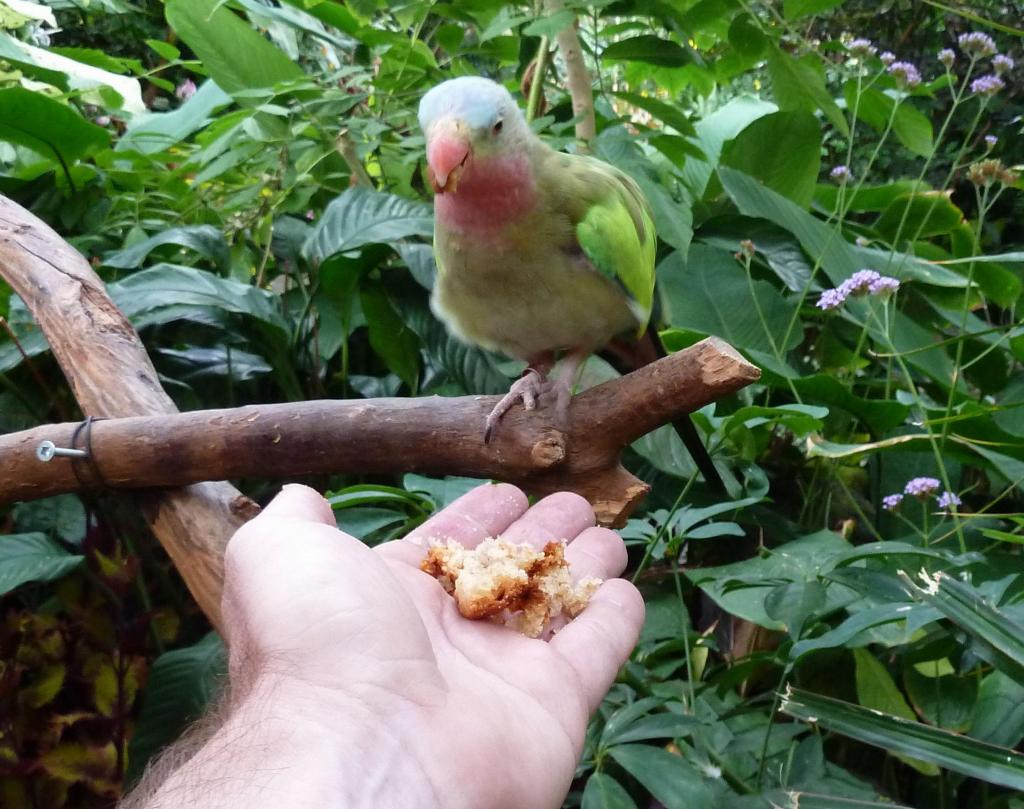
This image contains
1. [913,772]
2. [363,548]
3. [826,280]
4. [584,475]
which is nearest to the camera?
[363,548]

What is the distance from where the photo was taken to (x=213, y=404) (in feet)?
6.22

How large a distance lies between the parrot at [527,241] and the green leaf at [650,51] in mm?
586

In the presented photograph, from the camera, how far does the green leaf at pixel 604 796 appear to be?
3.03 feet

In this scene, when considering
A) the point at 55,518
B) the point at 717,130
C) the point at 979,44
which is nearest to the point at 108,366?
A: the point at 55,518

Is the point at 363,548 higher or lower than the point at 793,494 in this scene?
higher

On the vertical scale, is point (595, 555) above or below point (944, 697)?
above

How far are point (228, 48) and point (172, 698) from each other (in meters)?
1.62

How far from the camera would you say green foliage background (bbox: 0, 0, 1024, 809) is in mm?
1130

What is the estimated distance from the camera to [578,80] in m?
1.94

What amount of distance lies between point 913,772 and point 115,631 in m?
1.45

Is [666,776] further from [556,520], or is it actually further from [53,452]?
[53,452]

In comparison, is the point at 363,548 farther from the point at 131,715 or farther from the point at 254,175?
the point at 254,175

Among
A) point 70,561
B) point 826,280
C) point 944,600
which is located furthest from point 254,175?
point 944,600

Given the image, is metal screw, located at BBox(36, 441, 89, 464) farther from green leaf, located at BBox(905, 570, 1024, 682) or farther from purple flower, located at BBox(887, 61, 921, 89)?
purple flower, located at BBox(887, 61, 921, 89)
